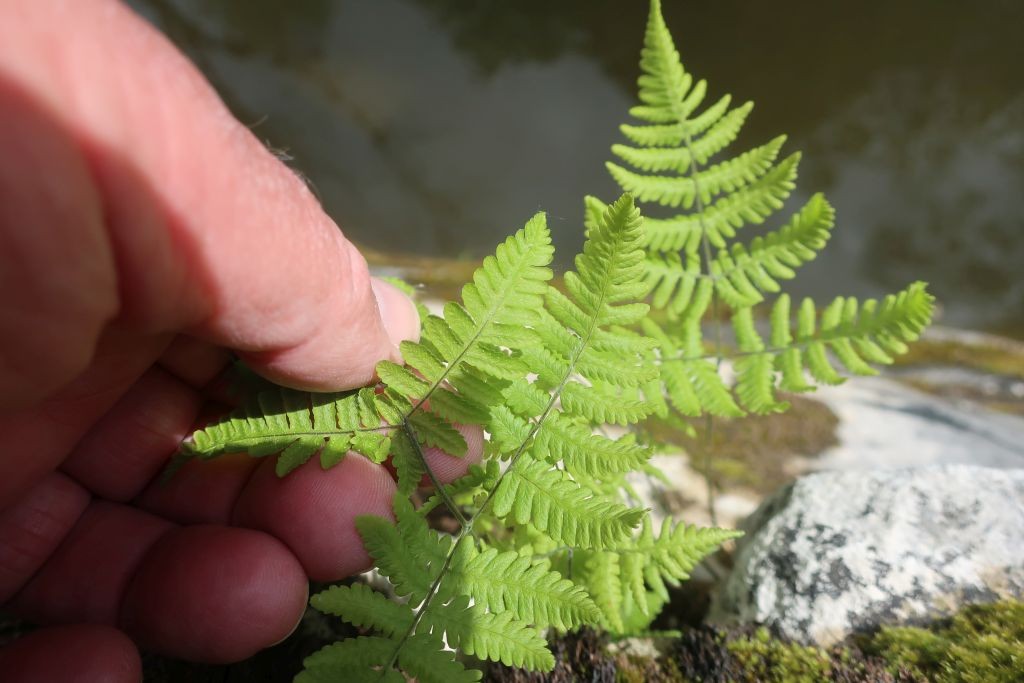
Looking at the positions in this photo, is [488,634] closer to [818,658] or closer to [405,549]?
[405,549]

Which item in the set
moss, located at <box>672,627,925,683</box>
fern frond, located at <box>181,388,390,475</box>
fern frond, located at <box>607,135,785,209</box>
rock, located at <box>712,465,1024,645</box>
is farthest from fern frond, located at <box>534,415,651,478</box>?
rock, located at <box>712,465,1024,645</box>

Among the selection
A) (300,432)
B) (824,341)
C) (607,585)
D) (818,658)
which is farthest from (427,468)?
(824,341)

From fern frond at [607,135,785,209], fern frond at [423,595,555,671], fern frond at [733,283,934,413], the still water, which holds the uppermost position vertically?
the still water

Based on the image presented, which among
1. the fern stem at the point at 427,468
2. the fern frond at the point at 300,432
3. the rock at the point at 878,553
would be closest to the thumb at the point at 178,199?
the fern frond at the point at 300,432

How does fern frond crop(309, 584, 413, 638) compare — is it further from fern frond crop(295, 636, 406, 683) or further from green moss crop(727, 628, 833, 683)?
green moss crop(727, 628, 833, 683)

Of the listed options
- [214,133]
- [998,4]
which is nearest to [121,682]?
[214,133]

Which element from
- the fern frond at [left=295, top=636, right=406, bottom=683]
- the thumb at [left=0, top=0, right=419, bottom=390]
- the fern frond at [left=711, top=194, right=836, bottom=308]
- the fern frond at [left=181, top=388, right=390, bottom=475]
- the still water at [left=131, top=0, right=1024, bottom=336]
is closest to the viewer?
the thumb at [left=0, top=0, right=419, bottom=390]

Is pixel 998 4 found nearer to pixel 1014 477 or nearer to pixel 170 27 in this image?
pixel 1014 477
